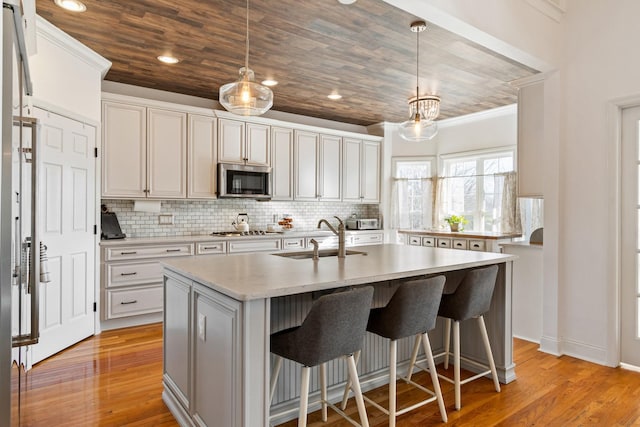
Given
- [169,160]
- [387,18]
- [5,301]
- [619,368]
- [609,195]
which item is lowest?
[619,368]

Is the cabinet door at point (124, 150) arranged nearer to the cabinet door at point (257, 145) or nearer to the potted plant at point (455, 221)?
the cabinet door at point (257, 145)

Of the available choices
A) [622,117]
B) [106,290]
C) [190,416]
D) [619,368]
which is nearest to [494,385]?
[619,368]

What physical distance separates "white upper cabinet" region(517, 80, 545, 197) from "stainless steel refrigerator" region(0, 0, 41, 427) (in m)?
3.67

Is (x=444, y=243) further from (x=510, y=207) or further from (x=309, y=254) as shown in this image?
(x=309, y=254)

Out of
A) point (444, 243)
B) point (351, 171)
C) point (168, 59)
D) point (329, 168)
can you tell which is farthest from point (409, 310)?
point (351, 171)

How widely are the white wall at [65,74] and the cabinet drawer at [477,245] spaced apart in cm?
448

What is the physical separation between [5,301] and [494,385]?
9.22 ft

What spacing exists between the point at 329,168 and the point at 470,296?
3.77 metres

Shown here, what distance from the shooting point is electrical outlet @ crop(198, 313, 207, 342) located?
1.96m

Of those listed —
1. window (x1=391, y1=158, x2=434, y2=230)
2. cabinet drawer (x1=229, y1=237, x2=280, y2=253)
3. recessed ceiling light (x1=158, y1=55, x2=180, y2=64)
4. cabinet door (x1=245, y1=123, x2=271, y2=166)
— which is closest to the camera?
recessed ceiling light (x1=158, y1=55, x2=180, y2=64)

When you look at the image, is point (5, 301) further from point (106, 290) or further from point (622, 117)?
point (622, 117)

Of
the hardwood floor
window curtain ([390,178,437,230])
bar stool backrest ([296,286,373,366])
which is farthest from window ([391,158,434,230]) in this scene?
bar stool backrest ([296,286,373,366])

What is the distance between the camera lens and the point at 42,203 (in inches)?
124

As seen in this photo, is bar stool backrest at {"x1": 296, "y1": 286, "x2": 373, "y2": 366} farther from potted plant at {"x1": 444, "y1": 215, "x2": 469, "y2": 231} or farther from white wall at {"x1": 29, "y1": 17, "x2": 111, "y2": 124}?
potted plant at {"x1": 444, "y1": 215, "x2": 469, "y2": 231}
